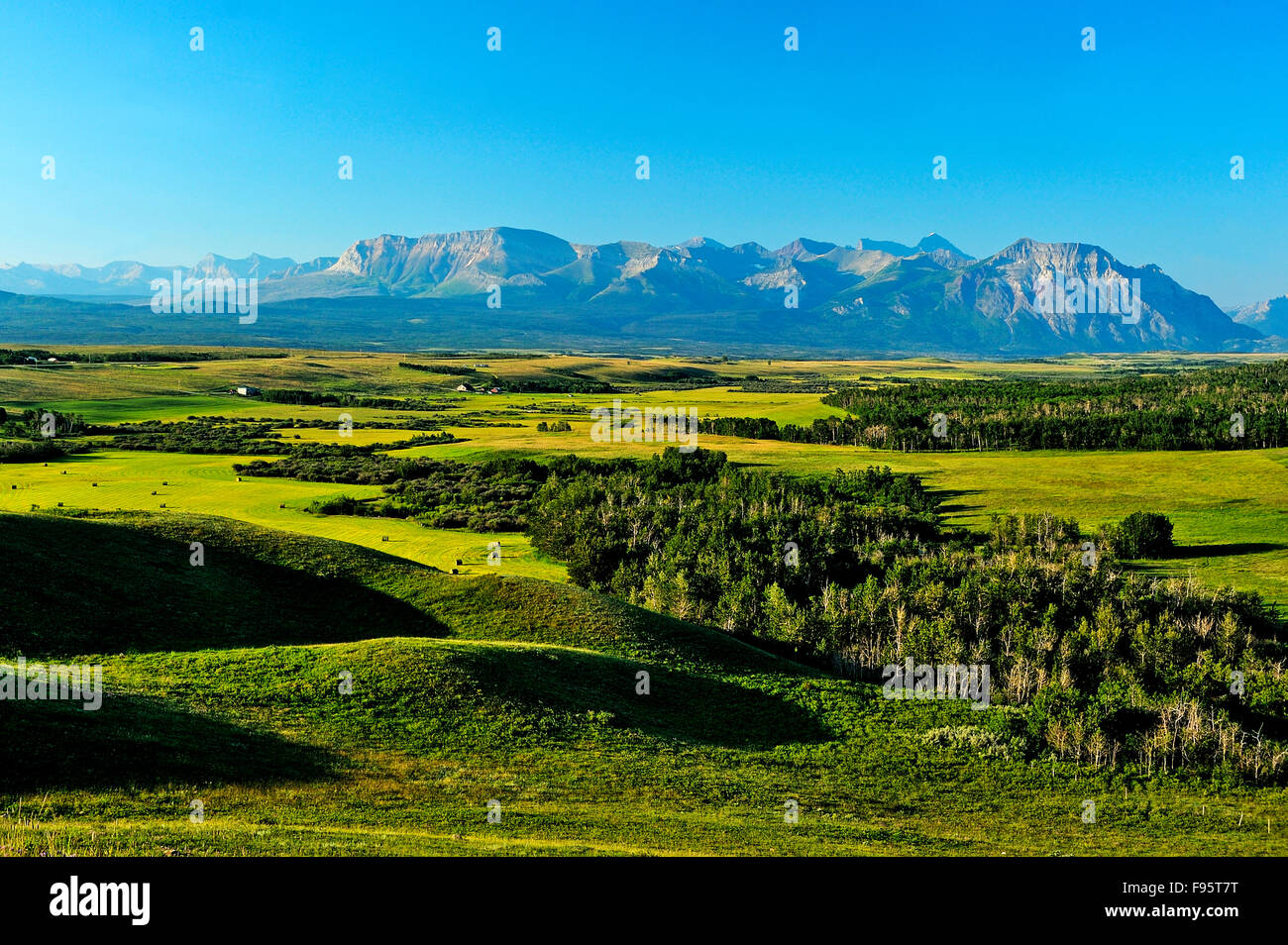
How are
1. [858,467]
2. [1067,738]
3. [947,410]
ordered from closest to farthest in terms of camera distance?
[1067,738] → [858,467] → [947,410]

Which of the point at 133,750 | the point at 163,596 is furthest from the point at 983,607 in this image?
the point at 133,750

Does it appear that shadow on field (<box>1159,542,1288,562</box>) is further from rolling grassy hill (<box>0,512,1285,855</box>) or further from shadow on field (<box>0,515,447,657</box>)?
shadow on field (<box>0,515,447,657</box>)

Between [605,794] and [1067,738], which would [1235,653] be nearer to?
[1067,738]

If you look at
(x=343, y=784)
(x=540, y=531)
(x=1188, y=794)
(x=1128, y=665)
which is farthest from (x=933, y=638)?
(x=540, y=531)

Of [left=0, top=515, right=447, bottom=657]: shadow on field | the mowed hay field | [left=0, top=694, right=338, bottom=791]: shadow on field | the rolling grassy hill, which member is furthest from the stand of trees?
[left=0, top=694, right=338, bottom=791]: shadow on field

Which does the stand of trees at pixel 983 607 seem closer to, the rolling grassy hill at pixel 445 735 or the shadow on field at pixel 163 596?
the rolling grassy hill at pixel 445 735

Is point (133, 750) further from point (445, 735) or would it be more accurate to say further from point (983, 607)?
point (983, 607)
